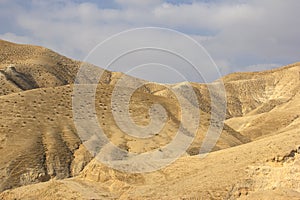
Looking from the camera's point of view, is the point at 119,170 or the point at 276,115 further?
the point at 276,115

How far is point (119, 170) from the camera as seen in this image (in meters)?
24.5

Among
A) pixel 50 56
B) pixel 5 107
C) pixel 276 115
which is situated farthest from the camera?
pixel 50 56

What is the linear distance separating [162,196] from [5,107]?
38.9m

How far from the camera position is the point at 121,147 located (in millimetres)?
46188

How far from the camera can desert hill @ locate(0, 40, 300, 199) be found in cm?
2103

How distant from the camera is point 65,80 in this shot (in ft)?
416

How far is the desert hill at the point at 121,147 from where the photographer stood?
21031 millimetres

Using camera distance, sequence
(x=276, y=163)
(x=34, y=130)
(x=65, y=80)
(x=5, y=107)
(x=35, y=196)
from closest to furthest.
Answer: (x=276, y=163) → (x=35, y=196) → (x=34, y=130) → (x=5, y=107) → (x=65, y=80)

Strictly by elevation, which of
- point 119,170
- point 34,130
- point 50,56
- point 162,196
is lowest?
point 162,196

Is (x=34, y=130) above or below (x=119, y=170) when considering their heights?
above

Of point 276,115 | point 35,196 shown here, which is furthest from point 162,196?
point 276,115

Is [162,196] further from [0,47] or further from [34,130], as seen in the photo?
[0,47]

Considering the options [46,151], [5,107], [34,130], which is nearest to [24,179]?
[46,151]

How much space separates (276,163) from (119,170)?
830cm
